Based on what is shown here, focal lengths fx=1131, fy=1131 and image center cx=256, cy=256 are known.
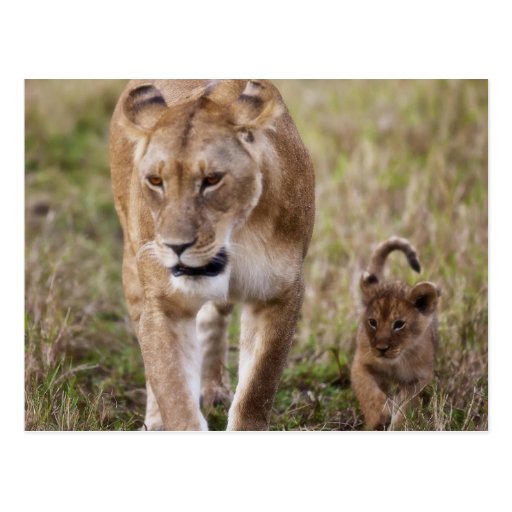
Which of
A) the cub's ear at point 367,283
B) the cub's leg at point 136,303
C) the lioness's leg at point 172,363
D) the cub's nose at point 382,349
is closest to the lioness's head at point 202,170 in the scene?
the lioness's leg at point 172,363

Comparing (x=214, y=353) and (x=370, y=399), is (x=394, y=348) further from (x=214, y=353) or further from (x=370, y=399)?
(x=214, y=353)

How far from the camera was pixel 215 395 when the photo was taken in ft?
16.6

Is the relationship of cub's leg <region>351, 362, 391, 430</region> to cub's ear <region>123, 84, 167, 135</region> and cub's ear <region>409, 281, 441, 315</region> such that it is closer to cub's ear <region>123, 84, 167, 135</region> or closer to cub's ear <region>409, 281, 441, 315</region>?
cub's ear <region>409, 281, 441, 315</region>

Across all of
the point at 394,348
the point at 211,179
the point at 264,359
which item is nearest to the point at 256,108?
the point at 211,179

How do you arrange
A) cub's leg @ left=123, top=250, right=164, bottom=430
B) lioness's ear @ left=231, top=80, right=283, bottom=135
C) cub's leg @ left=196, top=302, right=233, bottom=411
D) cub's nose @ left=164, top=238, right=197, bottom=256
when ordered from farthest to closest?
cub's leg @ left=196, top=302, right=233, bottom=411, cub's leg @ left=123, top=250, right=164, bottom=430, lioness's ear @ left=231, top=80, right=283, bottom=135, cub's nose @ left=164, top=238, right=197, bottom=256

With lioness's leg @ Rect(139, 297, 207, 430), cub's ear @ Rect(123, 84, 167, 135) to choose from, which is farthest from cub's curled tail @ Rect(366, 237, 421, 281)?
cub's ear @ Rect(123, 84, 167, 135)

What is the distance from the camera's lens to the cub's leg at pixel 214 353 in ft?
16.6

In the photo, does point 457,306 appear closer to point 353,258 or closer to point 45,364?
point 353,258

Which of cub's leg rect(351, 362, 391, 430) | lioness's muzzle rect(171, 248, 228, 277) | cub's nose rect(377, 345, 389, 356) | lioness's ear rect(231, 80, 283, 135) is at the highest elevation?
lioness's ear rect(231, 80, 283, 135)

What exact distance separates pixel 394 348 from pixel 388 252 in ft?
2.24

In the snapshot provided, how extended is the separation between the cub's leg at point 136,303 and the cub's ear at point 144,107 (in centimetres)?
75

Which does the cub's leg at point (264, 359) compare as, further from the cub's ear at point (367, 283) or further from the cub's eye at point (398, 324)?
the cub's ear at point (367, 283)

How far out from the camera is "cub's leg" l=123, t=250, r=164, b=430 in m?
4.71

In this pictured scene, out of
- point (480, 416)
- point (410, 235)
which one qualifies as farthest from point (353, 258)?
point (480, 416)
